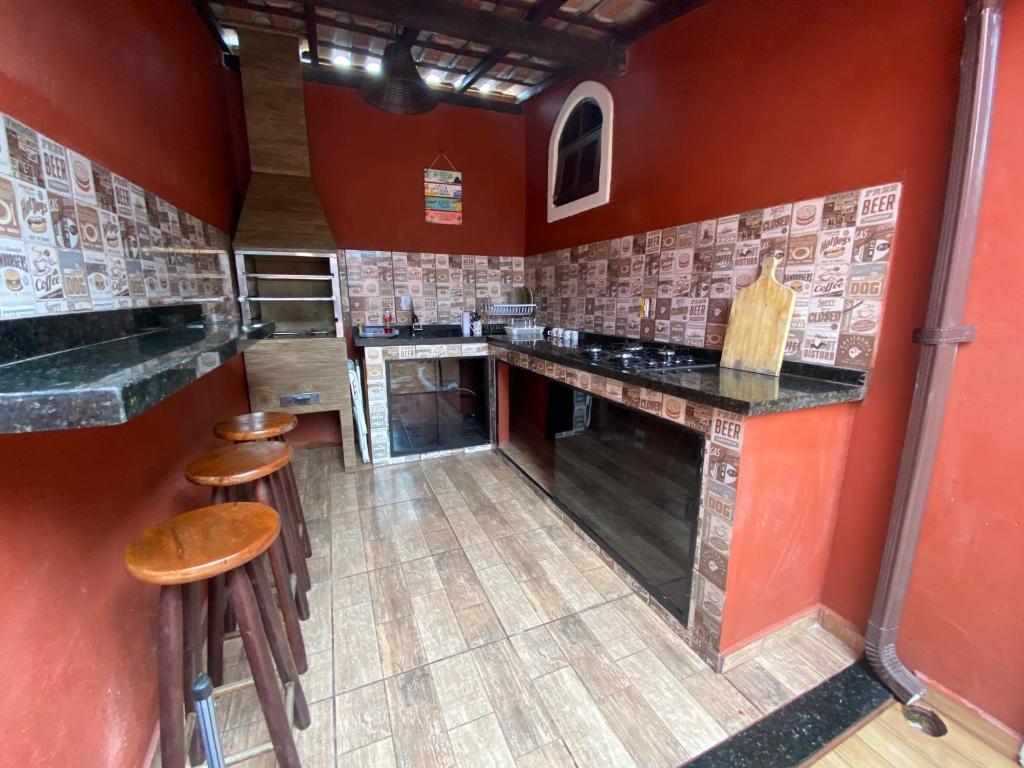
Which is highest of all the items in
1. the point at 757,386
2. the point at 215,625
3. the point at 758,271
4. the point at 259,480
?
the point at 758,271

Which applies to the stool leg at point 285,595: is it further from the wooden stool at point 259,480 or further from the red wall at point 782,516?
the red wall at point 782,516

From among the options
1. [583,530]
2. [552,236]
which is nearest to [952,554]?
[583,530]

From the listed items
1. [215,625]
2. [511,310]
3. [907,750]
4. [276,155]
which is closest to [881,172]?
[907,750]

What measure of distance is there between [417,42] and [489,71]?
599mm

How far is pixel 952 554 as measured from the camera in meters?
1.21

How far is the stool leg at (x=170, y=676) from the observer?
84 cm

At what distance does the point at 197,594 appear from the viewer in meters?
0.96

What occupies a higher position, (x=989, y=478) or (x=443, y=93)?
(x=443, y=93)

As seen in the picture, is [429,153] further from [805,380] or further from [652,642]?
[652,642]

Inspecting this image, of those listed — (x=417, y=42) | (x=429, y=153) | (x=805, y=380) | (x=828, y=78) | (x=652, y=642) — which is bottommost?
(x=652, y=642)

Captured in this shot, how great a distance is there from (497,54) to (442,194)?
102cm

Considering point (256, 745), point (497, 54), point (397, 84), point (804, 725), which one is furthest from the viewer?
point (497, 54)

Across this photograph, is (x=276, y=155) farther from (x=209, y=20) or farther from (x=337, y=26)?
(x=337, y=26)

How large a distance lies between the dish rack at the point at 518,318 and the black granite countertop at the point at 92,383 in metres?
2.08
